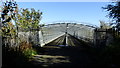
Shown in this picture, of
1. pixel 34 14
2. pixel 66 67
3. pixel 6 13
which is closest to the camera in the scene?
pixel 66 67

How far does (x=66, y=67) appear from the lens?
8.77 meters

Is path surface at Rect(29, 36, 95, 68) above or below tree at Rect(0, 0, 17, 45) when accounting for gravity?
below

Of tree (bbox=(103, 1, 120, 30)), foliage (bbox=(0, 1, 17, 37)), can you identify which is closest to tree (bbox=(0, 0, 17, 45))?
foliage (bbox=(0, 1, 17, 37))

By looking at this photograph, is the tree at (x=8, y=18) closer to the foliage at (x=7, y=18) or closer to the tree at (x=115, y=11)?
the foliage at (x=7, y=18)

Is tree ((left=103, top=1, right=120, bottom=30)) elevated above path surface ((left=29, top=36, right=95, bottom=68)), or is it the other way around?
tree ((left=103, top=1, right=120, bottom=30))

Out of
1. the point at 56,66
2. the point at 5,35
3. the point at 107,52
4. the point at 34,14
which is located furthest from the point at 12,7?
the point at 34,14

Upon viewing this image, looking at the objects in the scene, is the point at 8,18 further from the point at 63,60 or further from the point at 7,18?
→ the point at 63,60

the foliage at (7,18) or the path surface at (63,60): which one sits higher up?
the foliage at (7,18)

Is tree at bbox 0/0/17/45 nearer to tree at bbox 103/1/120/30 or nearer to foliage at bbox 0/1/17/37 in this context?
foliage at bbox 0/1/17/37

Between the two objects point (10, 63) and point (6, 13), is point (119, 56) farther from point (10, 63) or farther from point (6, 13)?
point (6, 13)

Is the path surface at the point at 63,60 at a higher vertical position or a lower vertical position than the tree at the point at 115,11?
lower

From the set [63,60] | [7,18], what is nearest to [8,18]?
[7,18]

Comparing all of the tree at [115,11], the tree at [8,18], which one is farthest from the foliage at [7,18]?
the tree at [115,11]

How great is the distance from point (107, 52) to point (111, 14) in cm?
878
